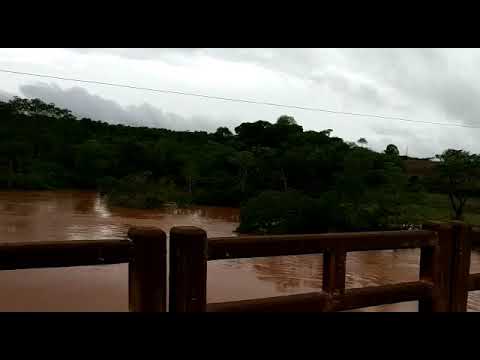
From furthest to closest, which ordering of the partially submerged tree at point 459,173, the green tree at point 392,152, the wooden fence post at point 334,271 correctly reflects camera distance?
the green tree at point 392,152
the partially submerged tree at point 459,173
the wooden fence post at point 334,271

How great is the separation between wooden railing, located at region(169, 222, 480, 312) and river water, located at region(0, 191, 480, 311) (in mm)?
5954

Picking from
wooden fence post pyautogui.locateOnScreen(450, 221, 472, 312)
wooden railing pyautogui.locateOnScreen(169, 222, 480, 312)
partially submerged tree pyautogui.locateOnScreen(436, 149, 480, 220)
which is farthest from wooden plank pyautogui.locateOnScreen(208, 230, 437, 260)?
partially submerged tree pyautogui.locateOnScreen(436, 149, 480, 220)

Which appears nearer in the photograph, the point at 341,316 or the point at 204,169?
the point at 341,316

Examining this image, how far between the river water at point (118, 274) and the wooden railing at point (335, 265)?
5.95m

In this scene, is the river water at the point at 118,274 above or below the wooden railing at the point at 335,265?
below

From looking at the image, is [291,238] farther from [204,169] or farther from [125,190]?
[204,169]

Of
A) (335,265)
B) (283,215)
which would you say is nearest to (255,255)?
(335,265)

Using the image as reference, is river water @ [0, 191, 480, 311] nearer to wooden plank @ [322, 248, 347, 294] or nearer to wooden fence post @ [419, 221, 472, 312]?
wooden fence post @ [419, 221, 472, 312]

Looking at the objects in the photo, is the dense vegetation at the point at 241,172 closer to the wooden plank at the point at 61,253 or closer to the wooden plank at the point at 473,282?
the wooden plank at the point at 473,282

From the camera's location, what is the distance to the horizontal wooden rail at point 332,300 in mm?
2311

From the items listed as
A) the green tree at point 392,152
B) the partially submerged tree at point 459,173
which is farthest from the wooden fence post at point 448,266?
the green tree at point 392,152
